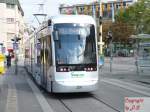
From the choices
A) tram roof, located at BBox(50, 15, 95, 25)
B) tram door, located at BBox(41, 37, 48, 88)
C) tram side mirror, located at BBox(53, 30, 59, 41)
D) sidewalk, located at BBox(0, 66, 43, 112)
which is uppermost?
tram roof, located at BBox(50, 15, 95, 25)

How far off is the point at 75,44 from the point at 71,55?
49cm

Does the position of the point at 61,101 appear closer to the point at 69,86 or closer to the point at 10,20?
the point at 69,86

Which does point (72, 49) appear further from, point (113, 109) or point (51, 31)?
point (113, 109)

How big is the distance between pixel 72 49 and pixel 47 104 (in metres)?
2.61

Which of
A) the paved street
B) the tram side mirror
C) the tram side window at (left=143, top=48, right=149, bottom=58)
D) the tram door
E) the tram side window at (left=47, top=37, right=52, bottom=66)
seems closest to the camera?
the paved street

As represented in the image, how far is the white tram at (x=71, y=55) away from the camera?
1827cm

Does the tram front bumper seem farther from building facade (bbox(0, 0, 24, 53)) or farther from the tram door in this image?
building facade (bbox(0, 0, 24, 53))

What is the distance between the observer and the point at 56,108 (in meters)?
16.0

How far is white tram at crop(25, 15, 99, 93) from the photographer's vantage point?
59.9 feet

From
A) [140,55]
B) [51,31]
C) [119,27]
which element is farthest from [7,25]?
[51,31]

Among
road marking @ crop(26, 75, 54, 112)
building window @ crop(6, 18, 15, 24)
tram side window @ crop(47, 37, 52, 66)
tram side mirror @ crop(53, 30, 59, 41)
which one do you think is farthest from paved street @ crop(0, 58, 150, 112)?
building window @ crop(6, 18, 15, 24)

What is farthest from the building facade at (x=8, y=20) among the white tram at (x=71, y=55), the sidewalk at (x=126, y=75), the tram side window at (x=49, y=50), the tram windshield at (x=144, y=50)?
the white tram at (x=71, y=55)

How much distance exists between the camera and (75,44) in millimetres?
18672

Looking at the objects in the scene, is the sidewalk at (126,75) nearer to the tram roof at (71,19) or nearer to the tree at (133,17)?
the tram roof at (71,19)
